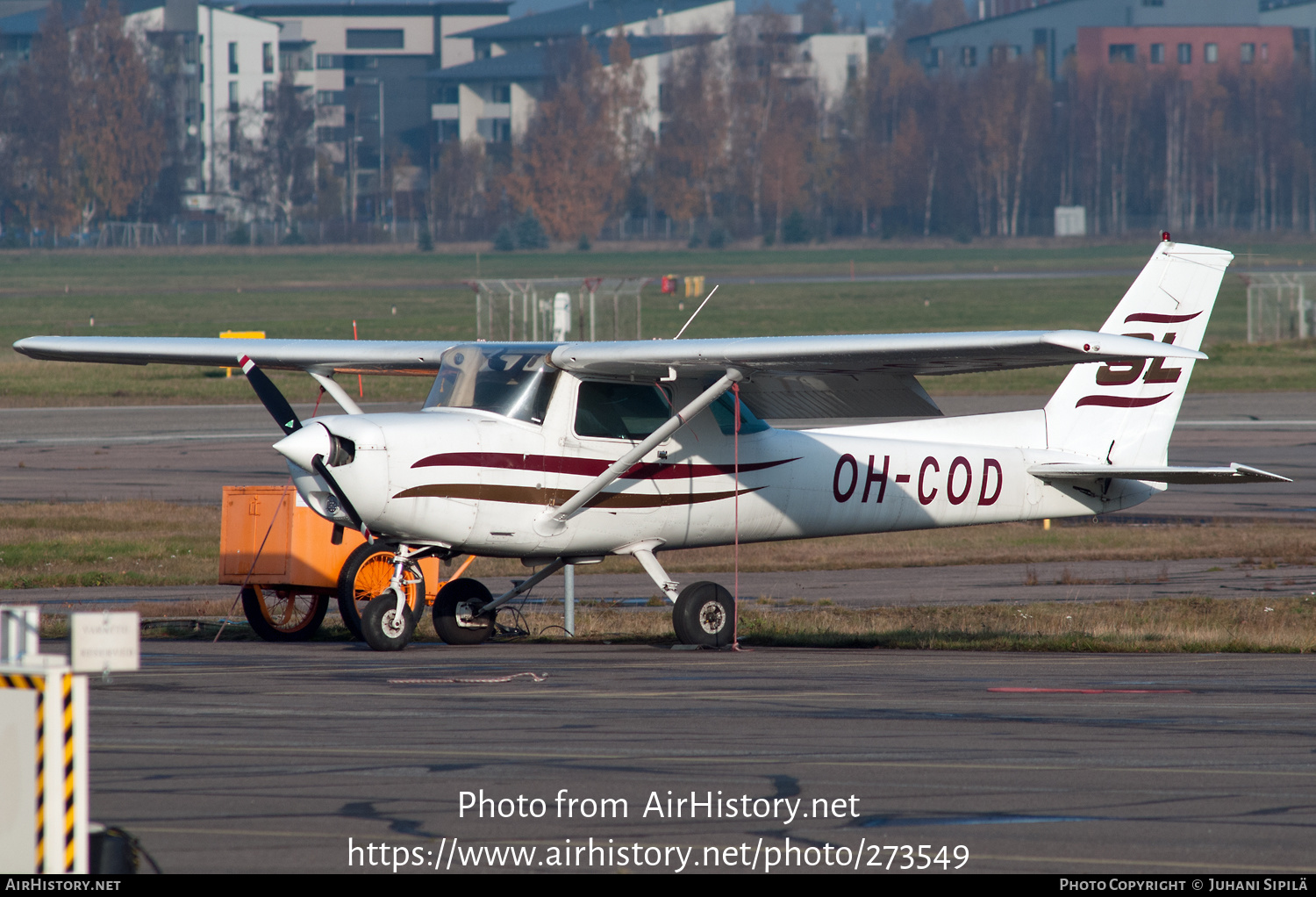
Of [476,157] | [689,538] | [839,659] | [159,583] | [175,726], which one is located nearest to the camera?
[175,726]

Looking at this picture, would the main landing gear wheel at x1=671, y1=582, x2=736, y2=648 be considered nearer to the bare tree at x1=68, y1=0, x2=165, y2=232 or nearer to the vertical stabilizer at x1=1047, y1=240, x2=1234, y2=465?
the vertical stabilizer at x1=1047, y1=240, x2=1234, y2=465

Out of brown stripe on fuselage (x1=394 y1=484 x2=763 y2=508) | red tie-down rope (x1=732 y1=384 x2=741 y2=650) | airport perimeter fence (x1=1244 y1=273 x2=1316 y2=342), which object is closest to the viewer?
brown stripe on fuselage (x1=394 y1=484 x2=763 y2=508)

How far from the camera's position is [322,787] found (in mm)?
7277

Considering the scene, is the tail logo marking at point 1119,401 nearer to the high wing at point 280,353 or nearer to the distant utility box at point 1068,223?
the high wing at point 280,353

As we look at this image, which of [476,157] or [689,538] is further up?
[476,157]

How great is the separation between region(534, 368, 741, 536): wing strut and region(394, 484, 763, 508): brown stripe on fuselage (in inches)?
3.6

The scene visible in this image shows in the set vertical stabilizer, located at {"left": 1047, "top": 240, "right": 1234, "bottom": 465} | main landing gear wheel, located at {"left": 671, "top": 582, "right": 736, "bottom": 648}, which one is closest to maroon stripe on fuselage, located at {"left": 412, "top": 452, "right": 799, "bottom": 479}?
main landing gear wheel, located at {"left": 671, "top": 582, "right": 736, "bottom": 648}

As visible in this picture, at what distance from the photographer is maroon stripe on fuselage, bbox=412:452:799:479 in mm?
12531

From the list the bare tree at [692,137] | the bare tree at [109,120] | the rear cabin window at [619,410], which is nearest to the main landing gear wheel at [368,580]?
the rear cabin window at [619,410]

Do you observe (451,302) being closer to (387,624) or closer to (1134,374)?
(1134,374)

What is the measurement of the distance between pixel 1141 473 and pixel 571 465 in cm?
553

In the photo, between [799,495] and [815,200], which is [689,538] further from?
[815,200]

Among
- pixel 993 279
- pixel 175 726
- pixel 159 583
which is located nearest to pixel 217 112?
pixel 993 279
